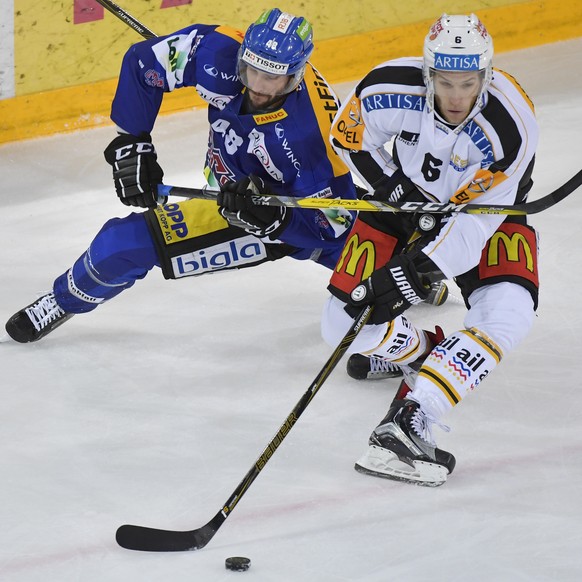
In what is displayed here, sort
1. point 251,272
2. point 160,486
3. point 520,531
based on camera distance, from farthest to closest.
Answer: point 251,272
point 160,486
point 520,531

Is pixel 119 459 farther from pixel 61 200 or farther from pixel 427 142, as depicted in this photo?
pixel 61 200

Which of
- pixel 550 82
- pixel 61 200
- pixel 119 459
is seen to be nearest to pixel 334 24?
pixel 550 82

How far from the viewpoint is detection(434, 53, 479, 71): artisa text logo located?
2955 millimetres

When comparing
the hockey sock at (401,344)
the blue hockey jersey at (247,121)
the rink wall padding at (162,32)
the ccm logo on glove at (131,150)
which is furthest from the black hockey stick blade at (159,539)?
the rink wall padding at (162,32)

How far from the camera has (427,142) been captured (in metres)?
3.17

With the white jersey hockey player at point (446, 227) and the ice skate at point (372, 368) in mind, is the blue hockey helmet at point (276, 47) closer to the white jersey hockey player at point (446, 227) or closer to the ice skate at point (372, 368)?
the white jersey hockey player at point (446, 227)

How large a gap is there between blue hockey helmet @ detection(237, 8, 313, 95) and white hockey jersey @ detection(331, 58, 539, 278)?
22cm

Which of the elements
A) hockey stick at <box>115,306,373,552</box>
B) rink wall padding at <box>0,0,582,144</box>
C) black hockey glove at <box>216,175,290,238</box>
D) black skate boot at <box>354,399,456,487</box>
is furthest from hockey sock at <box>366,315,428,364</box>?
rink wall padding at <box>0,0,582,144</box>

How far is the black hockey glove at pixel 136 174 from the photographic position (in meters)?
3.63

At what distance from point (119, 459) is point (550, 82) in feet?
11.0

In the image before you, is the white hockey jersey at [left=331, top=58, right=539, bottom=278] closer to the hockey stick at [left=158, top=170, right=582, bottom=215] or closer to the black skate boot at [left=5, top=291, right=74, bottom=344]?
the hockey stick at [left=158, top=170, right=582, bottom=215]

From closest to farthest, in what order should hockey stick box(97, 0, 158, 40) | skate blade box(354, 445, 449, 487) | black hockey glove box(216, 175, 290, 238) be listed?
skate blade box(354, 445, 449, 487)
black hockey glove box(216, 175, 290, 238)
hockey stick box(97, 0, 158, 40)

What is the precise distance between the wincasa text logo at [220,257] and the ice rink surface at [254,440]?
0.27 meters

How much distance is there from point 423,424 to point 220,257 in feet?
2.96
